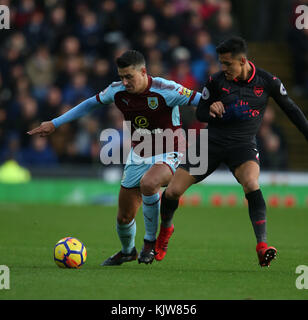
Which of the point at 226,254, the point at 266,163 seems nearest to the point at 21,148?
the point at 266,163

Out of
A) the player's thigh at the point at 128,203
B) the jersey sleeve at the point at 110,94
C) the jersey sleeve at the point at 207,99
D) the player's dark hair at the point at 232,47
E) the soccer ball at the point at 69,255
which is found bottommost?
the soccer ball at the point at 69,255

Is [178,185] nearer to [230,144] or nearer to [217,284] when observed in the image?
[230,144]

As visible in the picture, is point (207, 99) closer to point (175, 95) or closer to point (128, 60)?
point (175, 95)

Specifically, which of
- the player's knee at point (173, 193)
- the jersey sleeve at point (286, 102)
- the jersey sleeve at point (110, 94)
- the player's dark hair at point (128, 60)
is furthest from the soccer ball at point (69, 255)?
the jersey sleeve at point (286, 102)

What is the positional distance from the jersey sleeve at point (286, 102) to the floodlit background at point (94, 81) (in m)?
8.79

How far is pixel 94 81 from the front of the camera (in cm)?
1817

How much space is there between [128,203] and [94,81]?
10255 millimetres

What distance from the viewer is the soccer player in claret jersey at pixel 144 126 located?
26.2 feet

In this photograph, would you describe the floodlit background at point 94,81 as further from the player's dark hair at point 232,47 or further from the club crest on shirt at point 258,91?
the player's dark hair at point 232,47

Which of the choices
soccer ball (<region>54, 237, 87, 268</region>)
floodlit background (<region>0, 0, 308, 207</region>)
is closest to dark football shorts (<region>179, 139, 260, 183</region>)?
soccer ball (<region>54, 237, 87, 268</region>)

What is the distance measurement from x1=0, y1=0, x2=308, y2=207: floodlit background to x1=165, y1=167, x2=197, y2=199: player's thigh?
344 inches

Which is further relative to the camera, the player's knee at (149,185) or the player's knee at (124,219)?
the player's knee at (124,219)

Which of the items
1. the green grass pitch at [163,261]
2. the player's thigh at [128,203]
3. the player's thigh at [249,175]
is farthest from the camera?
the player's thigh at [128,203]

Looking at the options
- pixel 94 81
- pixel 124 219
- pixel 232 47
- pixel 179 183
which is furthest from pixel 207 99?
pixel 94 81
